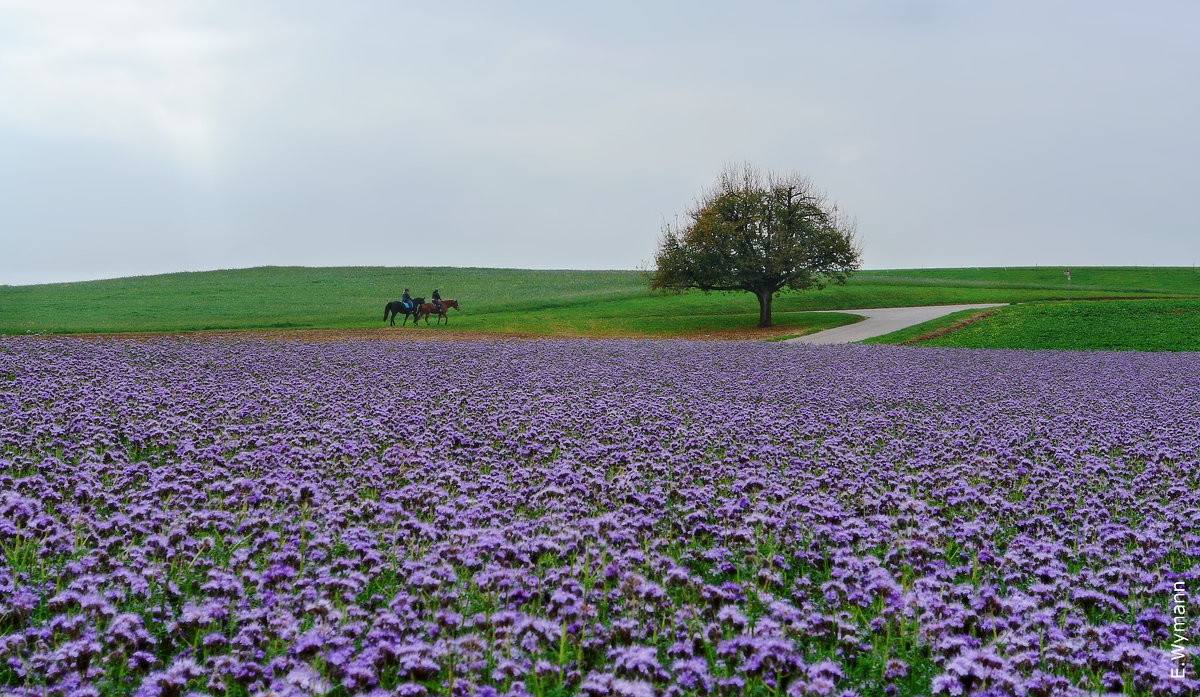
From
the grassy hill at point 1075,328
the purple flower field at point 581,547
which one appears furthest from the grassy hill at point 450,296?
the purple flower field at point 581,547

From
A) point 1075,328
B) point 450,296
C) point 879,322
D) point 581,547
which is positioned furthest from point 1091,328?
point 450,296

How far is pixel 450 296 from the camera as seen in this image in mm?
72500

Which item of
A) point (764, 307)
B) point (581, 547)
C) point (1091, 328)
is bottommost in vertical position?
point (1091, 328)

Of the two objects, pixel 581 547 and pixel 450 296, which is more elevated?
pixel 450 296

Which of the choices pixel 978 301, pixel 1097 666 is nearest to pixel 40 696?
pixel 1097 666

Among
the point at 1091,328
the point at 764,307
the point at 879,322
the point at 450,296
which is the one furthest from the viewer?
the point at 450,296

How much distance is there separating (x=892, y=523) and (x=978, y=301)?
55958 millimetres

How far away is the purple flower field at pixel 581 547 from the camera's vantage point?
415 centimetres

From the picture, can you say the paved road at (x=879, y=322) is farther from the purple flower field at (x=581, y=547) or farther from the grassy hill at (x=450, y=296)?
the purple flower field at (x=581, y=547)

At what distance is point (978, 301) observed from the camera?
58.2m

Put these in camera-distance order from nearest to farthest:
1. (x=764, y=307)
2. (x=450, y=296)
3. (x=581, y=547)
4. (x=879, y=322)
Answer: (x=581, y=547), (x=879, y=322), (x=764, y=307), (x=450, y=296)

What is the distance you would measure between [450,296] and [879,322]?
37.4 meters

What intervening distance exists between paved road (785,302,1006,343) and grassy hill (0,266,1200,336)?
193 cm

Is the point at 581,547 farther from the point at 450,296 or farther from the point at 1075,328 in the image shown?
the point at 450,296
